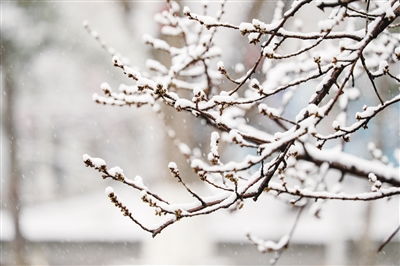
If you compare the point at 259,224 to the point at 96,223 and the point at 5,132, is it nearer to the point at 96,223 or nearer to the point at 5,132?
the point at 96,223

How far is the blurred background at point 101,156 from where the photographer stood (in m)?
12.8

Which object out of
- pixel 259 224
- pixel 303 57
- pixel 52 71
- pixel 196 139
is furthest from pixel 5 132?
pixel 303 57

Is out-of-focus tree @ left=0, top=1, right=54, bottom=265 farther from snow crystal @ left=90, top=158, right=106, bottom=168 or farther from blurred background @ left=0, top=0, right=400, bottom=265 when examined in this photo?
snow crystal @ left=90, top=158, right=106, bottom=168

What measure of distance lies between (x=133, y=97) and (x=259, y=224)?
16.1 metres

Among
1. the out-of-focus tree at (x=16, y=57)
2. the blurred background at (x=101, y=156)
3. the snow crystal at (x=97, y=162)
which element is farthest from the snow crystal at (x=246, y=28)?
the out-of-focus tree at (x=16, y=57)

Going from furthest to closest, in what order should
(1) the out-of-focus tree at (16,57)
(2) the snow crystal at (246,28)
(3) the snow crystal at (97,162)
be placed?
(1) the out-of-focus tree at (16,57) → (3) the snow crystal at (97,162) → (2) the snow crystal at (246,28)

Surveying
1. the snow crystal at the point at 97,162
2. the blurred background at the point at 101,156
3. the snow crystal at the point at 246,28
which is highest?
the blurred background at the point at 101,156

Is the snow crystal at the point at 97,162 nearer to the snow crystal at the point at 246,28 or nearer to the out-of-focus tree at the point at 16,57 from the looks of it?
the snow crystal at the point at 246,28

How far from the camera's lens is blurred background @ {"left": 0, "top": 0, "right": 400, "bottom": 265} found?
1277 cm

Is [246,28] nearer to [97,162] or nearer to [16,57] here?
[97,162]

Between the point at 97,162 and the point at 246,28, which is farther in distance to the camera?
the point at 97,162

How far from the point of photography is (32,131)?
59.9 ft

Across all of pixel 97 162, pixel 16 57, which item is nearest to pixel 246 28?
pixel 97 162

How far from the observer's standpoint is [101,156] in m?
17.9
